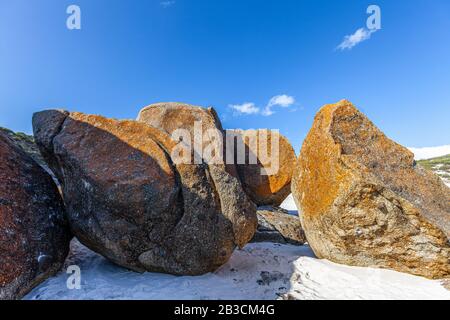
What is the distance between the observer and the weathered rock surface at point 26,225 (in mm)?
6071

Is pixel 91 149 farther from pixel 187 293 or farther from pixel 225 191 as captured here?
pixel 187 293

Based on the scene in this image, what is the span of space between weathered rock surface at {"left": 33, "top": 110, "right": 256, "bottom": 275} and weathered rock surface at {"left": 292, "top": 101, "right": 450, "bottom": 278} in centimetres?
188

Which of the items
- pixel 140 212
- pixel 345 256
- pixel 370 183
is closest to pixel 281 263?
pixel 345 256

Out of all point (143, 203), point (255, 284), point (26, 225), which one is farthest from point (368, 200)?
point (26, 225)

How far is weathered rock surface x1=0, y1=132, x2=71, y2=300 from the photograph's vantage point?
19.9 ft

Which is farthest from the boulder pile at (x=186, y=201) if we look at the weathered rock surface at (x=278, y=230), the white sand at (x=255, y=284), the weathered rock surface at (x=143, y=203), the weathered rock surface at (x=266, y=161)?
the weathered rock surface at (x=266, y=161)

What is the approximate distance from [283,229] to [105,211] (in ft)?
21.7

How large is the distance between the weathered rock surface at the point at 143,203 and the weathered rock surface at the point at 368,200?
74.1 inches

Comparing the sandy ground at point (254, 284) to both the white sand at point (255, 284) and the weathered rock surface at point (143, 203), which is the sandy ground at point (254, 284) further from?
the weathered rock surface at point (143, 203)

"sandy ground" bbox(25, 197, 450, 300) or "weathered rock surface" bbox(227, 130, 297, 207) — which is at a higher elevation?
"weathered rock surface" bbox(227, 130, 297, 207)

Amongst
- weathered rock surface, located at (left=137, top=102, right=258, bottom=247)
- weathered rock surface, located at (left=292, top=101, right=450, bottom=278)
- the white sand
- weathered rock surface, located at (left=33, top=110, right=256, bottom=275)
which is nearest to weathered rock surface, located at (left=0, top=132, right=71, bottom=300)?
the white sand

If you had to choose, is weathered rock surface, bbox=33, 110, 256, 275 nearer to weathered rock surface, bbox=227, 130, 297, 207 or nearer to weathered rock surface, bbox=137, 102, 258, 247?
weathered rock surface, bbox=137, 102, 258, 247

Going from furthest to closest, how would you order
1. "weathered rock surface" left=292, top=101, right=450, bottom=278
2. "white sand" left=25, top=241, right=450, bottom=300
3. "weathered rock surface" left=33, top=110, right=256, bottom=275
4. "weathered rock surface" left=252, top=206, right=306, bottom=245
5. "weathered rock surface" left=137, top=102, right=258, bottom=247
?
"weathered rock surface" left=252, top=206, right=306, bottom=245
"weathered rock surface" left=137, top=102, right=258, bottom=247
"weathered rock surface" left=33, top=110, right=256, bottom=275
"weathered rock surface" left=292, top=101, right=450, bottom=278
"white sand" left=25, top=241, right=450, bottom=300
